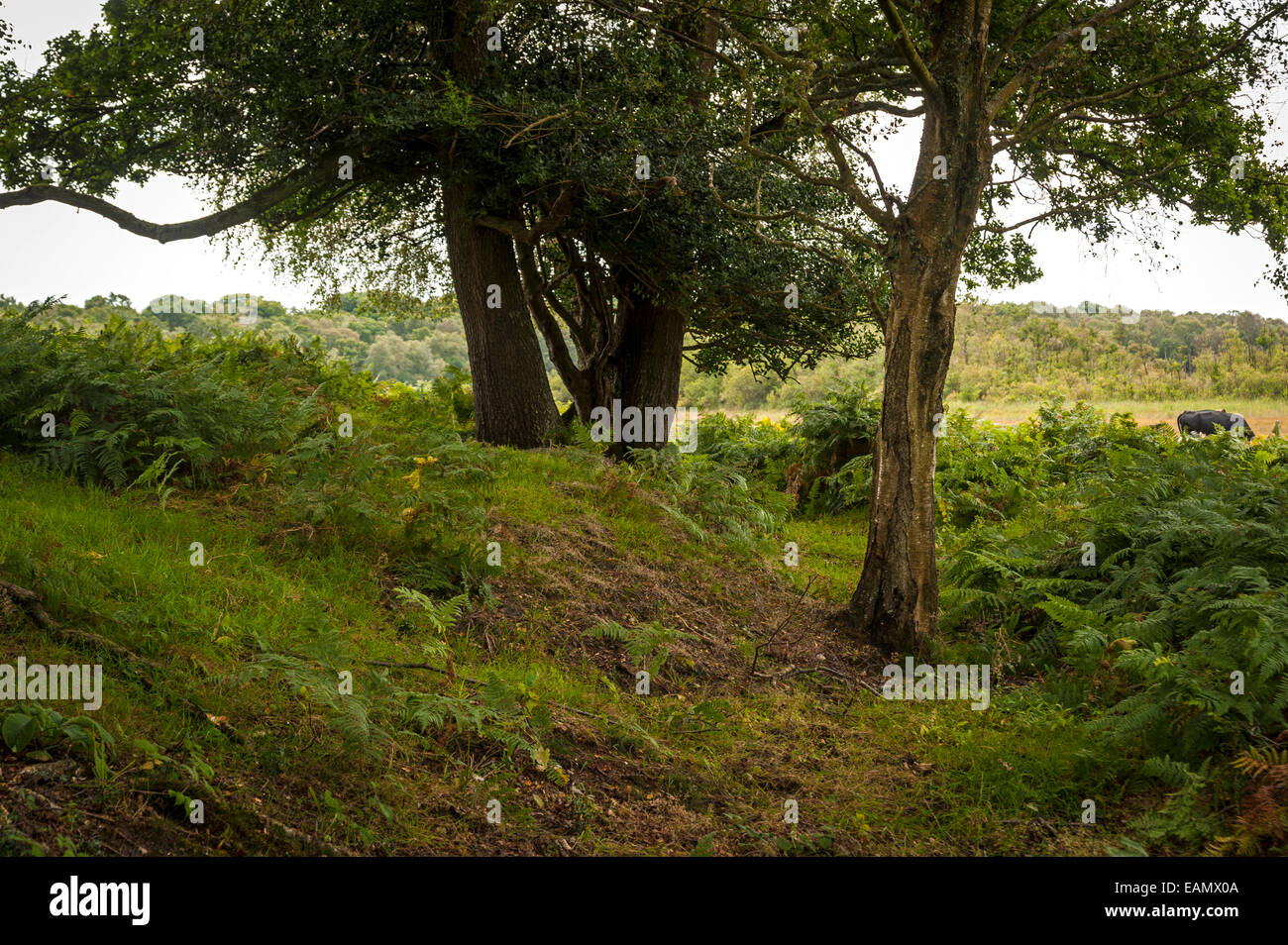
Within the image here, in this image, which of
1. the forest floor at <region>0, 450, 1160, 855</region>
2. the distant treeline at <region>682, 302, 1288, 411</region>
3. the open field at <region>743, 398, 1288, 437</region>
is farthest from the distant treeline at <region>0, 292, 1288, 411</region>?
the forest floor at <region>0, 450, 1160, 855</region>

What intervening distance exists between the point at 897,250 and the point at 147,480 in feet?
20.9

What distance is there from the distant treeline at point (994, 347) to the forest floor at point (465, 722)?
16.0 feet

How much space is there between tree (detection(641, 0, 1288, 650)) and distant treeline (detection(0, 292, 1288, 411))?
9.54ft

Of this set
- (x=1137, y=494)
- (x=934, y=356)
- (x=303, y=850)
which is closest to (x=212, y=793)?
(x=303, y=850)

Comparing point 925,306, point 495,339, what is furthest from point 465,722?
point 495,339

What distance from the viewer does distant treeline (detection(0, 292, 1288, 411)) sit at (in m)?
17.3

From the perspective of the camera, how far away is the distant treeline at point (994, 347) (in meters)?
17.3

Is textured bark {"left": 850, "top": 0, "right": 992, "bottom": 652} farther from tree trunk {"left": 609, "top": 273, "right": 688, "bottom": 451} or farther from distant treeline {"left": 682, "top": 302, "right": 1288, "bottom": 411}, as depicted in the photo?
distant treeline {"left": 682, "top": 302, "right": 1288, "bottom": 411}

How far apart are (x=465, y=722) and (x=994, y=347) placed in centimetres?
3810

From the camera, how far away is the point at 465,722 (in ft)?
16.2

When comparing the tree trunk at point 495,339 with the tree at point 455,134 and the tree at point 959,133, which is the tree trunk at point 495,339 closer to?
the tree at point 455,134

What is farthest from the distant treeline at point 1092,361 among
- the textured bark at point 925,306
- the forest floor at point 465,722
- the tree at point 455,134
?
the forest floor at point 465,722

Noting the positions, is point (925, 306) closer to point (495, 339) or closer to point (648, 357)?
point (648, 357)

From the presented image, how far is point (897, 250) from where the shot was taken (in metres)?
7.98
